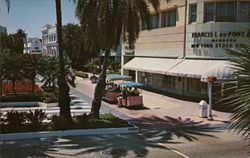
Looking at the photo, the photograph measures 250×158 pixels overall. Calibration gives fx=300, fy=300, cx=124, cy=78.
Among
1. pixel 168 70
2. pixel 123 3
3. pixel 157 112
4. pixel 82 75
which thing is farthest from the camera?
pixel 82 75

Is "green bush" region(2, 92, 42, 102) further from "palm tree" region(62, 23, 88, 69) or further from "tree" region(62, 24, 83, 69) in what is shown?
"palm tree" region(62, 23, 88, 69)

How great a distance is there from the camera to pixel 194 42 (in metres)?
29.0

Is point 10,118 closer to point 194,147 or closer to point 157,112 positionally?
point 194,147

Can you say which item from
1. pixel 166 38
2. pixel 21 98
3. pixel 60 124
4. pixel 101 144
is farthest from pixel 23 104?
pixel 166 38

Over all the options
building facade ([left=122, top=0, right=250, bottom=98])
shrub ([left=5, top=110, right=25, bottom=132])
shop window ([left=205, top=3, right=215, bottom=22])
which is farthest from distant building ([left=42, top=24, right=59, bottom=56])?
shrub ([left=5, top=110, right=25, bottom=132])

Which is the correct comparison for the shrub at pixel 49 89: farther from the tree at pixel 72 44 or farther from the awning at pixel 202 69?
the tree at pixel 72 44

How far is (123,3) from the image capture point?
700 inches

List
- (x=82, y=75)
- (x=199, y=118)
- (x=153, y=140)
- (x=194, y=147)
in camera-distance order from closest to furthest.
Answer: (x=194, y=147)
(x=153, y=140)
(x=199, y=118)
(x=82, y=75)

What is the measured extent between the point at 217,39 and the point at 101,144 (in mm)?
17495

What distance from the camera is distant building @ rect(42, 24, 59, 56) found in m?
108

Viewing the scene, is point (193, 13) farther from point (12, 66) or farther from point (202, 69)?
point (12, 66)

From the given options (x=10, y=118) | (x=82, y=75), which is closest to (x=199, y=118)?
(x=10, y=118)

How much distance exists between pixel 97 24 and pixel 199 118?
31.8ft

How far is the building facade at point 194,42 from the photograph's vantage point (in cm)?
2672
